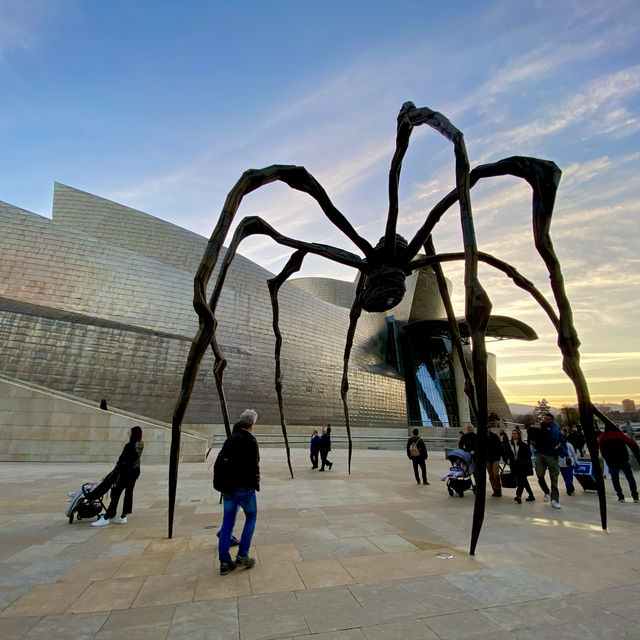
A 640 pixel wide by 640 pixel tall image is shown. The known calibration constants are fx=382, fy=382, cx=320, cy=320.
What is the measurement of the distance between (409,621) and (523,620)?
0.71 m

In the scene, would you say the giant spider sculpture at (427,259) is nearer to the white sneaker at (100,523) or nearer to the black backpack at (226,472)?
the black backpack at (226,472)

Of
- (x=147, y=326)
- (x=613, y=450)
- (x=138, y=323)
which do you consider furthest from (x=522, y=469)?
(x=138, y=323)

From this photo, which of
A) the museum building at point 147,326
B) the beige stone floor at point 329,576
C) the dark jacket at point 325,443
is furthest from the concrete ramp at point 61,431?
the beige stone floor at point 329,576

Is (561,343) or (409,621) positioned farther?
(561,343)

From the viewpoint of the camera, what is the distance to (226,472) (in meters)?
3.39

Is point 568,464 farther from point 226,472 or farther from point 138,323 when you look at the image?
point 138,323

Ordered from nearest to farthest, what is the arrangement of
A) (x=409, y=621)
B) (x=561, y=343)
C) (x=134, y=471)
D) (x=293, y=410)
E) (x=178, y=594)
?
(x=409, y=621) < (x=178, y=594) < (x=561, y=343) < (x=134, y=471) < (x=293, y=410)

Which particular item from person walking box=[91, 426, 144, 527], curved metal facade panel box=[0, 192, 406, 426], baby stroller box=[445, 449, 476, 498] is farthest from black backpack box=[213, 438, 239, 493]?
curved metal facade panel box=[0, 192, 406, 426]

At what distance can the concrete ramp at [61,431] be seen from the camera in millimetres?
12117

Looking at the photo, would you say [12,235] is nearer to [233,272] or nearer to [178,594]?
[233,272]

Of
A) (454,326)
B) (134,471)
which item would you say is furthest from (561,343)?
(134,471)

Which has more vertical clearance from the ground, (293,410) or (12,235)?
(12,235)

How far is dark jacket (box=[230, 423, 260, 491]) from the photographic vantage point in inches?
135

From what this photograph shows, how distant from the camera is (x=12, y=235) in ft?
63.0
